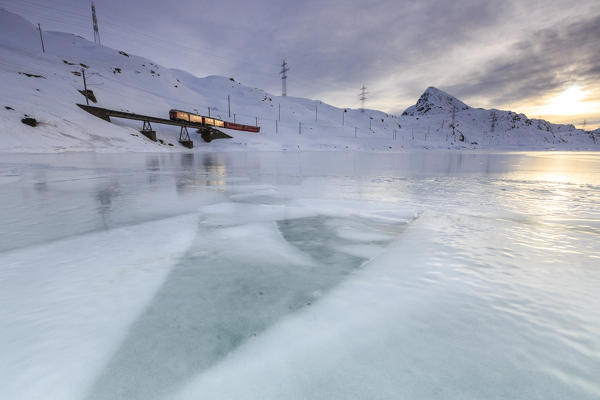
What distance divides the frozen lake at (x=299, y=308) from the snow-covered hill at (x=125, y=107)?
26844 millimetres

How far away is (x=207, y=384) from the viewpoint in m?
1.06

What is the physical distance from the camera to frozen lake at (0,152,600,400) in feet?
3.56

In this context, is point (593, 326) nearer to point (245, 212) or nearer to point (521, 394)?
point (521, 394)

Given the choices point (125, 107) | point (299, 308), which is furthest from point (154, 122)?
point (299, 308)

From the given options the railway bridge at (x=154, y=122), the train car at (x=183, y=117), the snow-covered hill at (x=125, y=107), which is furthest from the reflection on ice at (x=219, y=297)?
the train car at (x=183, y=117)

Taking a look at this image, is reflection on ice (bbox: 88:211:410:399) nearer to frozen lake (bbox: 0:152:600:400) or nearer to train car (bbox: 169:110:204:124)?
frozen lake (bbox: 0:152:600:400)

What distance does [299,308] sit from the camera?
160 cm

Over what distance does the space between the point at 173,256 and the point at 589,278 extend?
328cm

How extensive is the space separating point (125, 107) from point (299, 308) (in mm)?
53492

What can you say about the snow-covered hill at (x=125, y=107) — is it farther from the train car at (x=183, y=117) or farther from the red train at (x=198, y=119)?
the train car at (x=183, y=117)

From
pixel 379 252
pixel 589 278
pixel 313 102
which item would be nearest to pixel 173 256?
pixel 379 252

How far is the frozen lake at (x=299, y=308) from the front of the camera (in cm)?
108

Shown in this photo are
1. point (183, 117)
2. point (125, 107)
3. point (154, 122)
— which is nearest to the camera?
point (154, 122)

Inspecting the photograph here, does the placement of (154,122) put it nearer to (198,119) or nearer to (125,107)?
(198,119)
